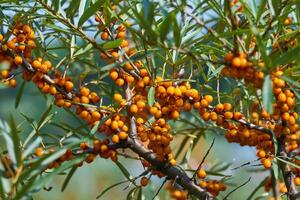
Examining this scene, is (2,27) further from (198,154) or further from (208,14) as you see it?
(198,154)

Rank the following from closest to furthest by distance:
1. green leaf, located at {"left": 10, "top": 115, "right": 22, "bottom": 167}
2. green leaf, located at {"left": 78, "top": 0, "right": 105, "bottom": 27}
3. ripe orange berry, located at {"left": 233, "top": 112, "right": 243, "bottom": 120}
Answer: green leaf, located at {"left": 10, "top": 115, "right": 22, "bottom": 167} → green leaf, located at {"left": 78, "top": 0, "right": 105, "bottom": 27} → ripe orange berry, located at {"left": 233, "top": 112, "right": 243, "bottom": 120}

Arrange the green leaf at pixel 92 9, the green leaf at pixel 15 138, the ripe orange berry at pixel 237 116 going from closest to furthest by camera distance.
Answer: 1. the green leaf at pixel 15 138
2. the green leaf at pixel 92 9
3. the ripe orange berry at pixel 237 116

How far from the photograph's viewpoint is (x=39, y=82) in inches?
34.8

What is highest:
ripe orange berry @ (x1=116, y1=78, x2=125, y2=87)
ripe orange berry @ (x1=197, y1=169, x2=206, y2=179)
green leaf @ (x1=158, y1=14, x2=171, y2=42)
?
green leaf @ (x1=158, y1=14, x2=171, y2=42)

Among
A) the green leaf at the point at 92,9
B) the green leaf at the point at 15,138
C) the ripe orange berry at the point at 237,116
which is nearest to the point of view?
the green leaf at the point at 15,138

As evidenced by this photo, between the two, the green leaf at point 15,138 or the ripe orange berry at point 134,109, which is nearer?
the green leaf at point 15,138

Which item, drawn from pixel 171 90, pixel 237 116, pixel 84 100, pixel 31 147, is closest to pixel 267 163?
pixel 237 116

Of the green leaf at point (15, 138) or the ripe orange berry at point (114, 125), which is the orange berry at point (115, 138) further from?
the green leaf at point (15, 138)

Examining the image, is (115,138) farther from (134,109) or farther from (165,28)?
(165,28)

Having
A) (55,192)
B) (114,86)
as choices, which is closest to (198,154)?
(55,192)

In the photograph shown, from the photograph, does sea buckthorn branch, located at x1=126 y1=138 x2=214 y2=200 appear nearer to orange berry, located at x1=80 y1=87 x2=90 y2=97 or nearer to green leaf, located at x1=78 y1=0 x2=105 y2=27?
orange berry, located at x1=80 y1=87 x2=90 y2=97

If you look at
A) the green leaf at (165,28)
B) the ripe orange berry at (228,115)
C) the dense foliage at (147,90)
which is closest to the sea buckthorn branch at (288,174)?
the dense foliage at (147,90)

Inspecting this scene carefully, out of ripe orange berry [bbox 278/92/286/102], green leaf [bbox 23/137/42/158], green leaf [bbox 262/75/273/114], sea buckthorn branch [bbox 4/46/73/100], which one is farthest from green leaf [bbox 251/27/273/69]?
sea buckthorn branch [bbox 4/46/73/100]

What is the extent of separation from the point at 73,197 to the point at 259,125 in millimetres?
A: 1671
